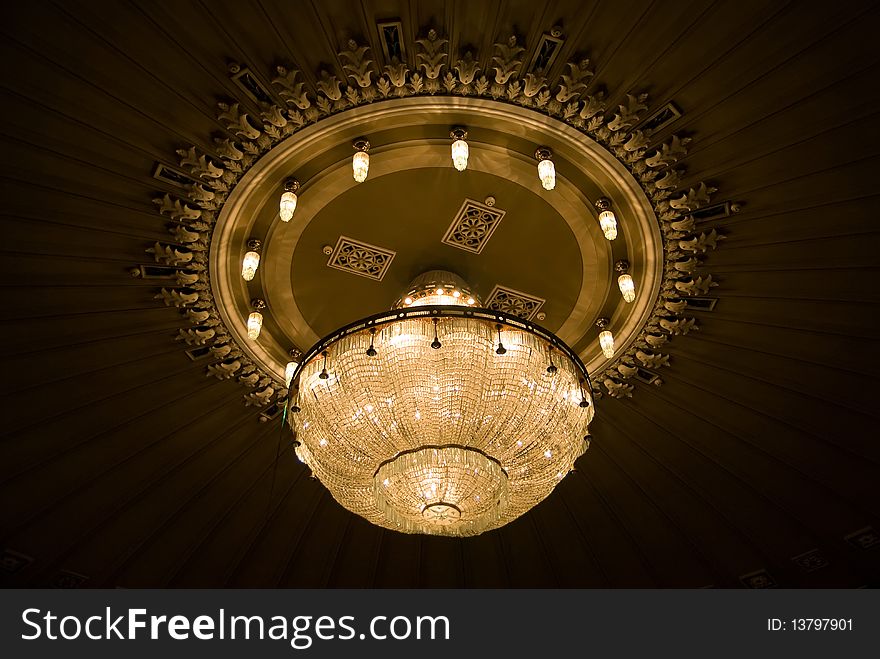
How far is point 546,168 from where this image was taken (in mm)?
3523

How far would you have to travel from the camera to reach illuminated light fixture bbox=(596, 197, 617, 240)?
3.75 meters

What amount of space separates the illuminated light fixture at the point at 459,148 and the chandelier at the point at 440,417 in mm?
764

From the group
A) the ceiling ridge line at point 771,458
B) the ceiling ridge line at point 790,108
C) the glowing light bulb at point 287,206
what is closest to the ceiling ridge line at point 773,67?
the ceiling ridge line at point 790,108

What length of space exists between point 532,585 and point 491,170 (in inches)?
136

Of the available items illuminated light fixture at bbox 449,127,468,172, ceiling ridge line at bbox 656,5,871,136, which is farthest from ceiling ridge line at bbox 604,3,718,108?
illuminated light fixture at bbox 449,127,468,172

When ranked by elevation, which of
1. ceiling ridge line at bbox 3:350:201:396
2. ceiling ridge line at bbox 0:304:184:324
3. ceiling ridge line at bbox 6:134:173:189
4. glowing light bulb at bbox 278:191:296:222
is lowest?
ceiling ridge line at bbox 3:350:201:396

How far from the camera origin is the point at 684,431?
4.52 meters

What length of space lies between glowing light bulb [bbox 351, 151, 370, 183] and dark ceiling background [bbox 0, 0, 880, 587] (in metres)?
0.50

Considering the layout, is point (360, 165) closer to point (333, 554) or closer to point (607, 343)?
point (607, 343)

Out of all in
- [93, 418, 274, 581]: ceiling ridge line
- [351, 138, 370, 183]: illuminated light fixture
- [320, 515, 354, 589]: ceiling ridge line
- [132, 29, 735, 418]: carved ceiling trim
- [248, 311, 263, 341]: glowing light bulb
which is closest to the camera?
[132, 29, 735, 418]: carved ceiling trim

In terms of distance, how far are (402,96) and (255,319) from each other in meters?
1.59

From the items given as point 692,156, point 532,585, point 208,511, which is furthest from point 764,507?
point 208,511

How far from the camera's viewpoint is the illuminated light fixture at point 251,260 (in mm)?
3748

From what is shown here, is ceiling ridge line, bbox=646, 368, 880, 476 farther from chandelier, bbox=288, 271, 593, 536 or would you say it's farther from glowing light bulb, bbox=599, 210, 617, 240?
chandelier, bbox=288, 271, 593, 536
